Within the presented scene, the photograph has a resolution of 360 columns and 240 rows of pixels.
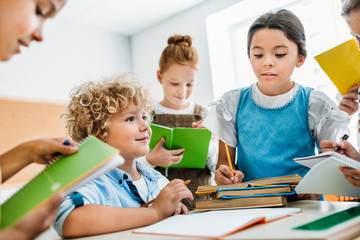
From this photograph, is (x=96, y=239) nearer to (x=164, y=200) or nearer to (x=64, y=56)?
(x=164, y=200)

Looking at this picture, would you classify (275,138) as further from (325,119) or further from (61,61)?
(61,61)

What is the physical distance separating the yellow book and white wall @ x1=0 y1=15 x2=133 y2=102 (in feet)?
8.92

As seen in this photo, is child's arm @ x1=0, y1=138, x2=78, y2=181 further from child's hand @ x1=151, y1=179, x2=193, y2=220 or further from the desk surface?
child's hand @ x1=151, y1=179, x2=193, y2=220

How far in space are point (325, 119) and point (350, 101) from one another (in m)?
0.14

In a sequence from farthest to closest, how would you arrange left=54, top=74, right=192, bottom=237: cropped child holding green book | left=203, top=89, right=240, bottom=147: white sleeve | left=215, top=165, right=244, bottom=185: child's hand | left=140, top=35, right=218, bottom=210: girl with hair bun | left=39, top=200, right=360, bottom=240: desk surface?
left=140, top=35, right=218, bottom=210: girl with hair bun → left=203, top=89, right=240, bottom=147: white sleeve → left=215, top=165, right=244, bottom=185: child's hand → left=54, top=74, right=192, bottom=237: cropped child holding green book → left=39, top=200, right=360, bottom=240: desk surface

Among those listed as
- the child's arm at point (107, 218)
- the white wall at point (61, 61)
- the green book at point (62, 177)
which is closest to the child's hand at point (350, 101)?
the child's arm at point (107, 218)

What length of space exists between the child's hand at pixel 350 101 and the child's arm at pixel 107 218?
824 millimetres

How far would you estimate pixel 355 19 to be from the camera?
3.86 ft

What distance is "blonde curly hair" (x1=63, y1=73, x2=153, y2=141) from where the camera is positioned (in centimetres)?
131

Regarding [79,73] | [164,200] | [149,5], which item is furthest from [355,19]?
[79,73]

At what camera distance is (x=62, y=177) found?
0.65 meters

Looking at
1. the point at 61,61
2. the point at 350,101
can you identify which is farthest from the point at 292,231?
the point at 61,61

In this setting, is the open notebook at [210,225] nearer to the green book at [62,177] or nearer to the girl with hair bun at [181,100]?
the green book at [62,177]

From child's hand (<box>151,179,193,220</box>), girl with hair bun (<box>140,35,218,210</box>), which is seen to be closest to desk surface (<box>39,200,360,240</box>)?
child's hand (<box>151,179,193,220</box>)
